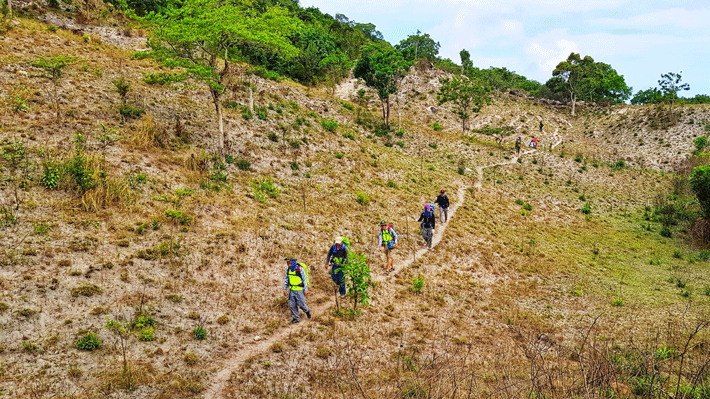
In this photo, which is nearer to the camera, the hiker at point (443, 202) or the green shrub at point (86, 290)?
the green shrub at point (86, 290)

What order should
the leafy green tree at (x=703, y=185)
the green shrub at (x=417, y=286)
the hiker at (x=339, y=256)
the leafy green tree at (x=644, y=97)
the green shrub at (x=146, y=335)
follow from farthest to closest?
the leafy green tree at (x=644, y=97) < the leafy green tree at (x=703, y=185) < the green shrub at (x=417, y=286) < the hiker at (x=339, y=256) < the green shrub at (x=146, y=335)

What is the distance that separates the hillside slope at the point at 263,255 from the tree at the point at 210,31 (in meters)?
4.51

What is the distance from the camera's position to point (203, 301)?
35.2 ft

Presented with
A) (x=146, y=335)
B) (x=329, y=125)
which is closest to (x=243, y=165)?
(x=329, y=125)

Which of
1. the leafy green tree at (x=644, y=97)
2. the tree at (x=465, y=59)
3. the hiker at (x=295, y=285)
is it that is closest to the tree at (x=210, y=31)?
the hiker at (x=295, y=285)

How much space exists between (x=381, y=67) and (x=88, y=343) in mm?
33668

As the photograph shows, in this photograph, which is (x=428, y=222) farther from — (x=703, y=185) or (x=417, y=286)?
(x=703, y=185)

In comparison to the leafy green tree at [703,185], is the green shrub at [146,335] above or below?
below

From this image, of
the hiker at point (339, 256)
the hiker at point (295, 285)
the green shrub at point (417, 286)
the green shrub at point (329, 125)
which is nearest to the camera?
the hiker at point (295, 285)

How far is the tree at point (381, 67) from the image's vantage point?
3594 cm

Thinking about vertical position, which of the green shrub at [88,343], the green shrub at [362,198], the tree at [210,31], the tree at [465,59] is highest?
the tree at [465,59]

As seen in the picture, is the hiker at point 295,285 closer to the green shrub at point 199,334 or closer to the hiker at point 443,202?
the green shrub at point 199,334

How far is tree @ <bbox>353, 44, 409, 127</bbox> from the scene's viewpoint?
35938mm

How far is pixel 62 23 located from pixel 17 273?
94.6 feet
